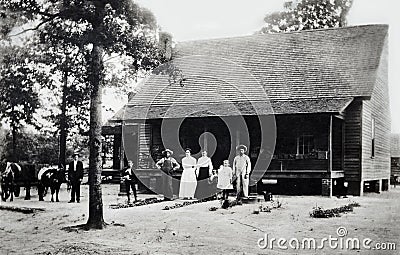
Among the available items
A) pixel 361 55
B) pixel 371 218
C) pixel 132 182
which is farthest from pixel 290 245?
pixel 361 55

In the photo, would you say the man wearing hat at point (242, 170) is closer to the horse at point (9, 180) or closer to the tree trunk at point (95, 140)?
the tree trunk at point (95, 140)

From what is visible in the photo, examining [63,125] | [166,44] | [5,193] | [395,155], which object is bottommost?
[5,193]

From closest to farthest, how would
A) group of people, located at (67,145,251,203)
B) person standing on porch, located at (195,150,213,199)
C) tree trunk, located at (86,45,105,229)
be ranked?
1. tree trunk, located at (86,45,105,229)
2. group of people, located at (67,145,251,203)
3. person standing on porch, located at (195,150,213,199)

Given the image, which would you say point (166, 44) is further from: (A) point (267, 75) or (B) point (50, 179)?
(B) point (50, 179)

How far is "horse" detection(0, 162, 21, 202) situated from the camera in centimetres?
374

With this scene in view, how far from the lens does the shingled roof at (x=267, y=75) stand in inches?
143

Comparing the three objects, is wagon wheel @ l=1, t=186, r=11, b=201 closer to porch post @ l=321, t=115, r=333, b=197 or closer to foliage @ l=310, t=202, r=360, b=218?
foliage @ l=310, t=202, r=360, b=218

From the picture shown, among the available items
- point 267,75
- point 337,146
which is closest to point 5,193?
point 267,75

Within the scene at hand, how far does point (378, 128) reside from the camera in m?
3.93

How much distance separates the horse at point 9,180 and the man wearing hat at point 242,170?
1523mm

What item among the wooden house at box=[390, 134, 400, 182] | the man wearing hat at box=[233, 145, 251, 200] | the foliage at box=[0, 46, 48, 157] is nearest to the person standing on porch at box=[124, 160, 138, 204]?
the foliage at box=[0, 46, 48, 157]

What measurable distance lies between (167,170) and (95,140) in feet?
1.78

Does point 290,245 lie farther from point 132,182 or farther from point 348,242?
point 132,182

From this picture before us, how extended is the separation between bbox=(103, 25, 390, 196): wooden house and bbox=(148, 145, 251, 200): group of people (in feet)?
0.30
